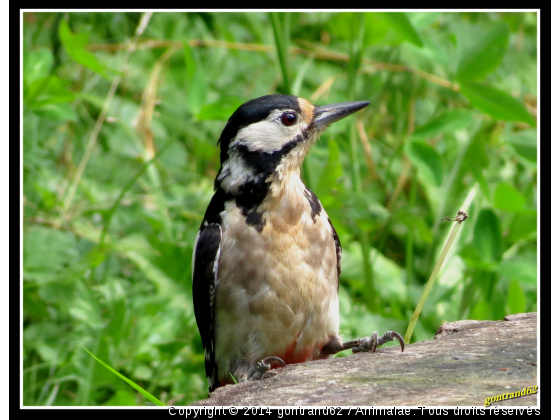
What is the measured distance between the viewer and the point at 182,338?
509cm

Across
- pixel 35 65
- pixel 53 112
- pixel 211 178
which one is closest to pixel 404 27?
pixel 53 112

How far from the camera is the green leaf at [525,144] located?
4.89 meters

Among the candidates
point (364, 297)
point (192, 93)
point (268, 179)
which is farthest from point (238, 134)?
point (364, 297)

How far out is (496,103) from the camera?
474 centimetres

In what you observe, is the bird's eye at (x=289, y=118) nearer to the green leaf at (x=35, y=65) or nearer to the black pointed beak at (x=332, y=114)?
the black pointed beak at (x=332, y=114)

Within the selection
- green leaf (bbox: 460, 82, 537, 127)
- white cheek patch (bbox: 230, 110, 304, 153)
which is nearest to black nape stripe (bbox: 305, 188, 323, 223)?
white cheek patch (bbox: 230, 110, 304, 153)

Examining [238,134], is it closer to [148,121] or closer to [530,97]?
[148,121]

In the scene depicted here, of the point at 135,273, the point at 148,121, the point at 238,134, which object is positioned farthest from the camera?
the point at 148,121

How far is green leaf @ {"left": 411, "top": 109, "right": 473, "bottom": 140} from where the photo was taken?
519 centimetres

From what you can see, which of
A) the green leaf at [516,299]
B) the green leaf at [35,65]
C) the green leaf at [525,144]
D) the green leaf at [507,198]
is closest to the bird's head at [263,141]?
the green leaf at [507,198]

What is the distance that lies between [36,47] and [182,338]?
364 centimetres

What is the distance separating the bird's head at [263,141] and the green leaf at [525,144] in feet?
4.42

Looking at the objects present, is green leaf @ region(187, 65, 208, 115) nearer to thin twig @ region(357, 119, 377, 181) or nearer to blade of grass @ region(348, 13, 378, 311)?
blade of grass @ region(348, 13, 378, 311)

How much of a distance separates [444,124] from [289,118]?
1.54m
